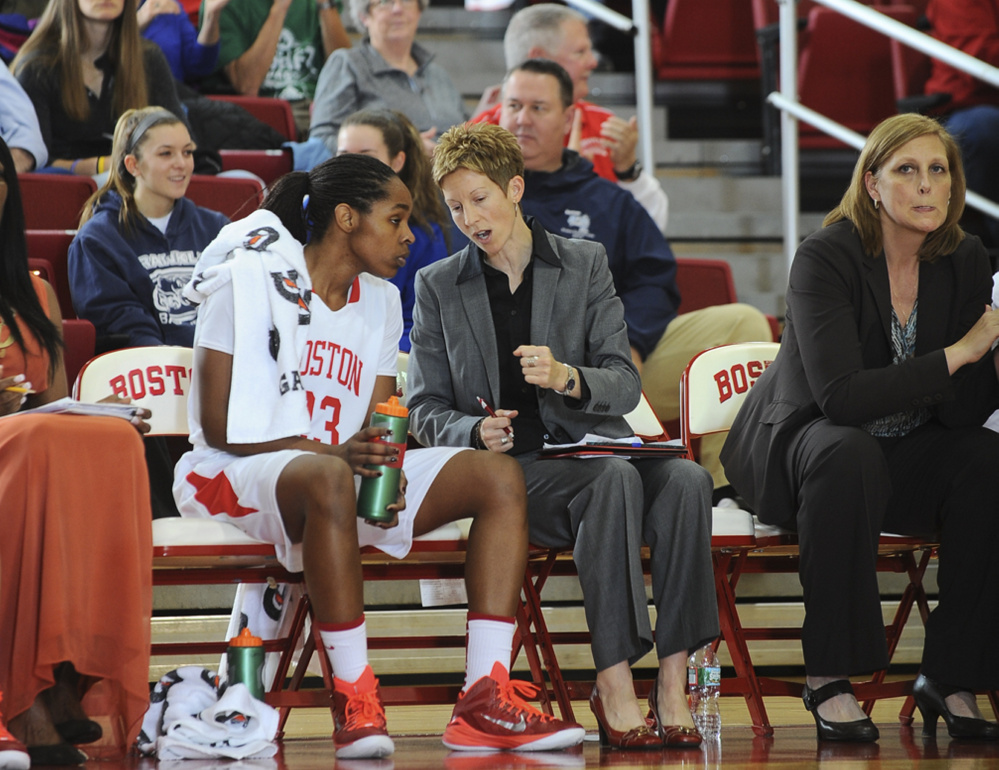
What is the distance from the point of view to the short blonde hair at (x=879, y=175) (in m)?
2.68

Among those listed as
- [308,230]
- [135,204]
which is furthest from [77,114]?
[308,230]

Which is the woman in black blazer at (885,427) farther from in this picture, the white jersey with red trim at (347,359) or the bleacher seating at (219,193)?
the bleacher seating at (219,193)

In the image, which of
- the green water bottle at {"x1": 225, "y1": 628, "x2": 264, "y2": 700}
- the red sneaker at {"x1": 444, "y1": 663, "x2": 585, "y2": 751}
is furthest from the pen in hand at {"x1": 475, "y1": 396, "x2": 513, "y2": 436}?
the green water bottle at {"x1": 225, "y1": 628, "x2": 264, "y2": 700}

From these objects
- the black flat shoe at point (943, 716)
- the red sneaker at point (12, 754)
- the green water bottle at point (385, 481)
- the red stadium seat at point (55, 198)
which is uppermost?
the red stadium seat at point (55, 198)

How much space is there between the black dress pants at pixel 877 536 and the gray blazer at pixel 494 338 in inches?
16.4

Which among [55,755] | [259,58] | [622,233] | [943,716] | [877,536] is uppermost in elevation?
[259,58]

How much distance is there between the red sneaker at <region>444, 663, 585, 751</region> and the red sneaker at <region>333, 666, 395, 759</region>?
133 millimetres

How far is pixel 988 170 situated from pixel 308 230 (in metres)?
2.80

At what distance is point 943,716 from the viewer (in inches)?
96.9

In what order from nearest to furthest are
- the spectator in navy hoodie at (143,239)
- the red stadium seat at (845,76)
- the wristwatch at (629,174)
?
1. the spectator in navy hoodie at (143,239)
2. the wristwatch at (629,174)
3. the red stadium seat at (845,76)

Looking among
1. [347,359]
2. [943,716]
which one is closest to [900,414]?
[943,716]

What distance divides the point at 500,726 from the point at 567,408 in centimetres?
69

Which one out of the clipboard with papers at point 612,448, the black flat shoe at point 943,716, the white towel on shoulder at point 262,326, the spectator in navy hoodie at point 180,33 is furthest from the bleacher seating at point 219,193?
the black flat shoe at point 943,716

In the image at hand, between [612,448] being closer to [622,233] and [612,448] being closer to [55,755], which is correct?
[55,755]
